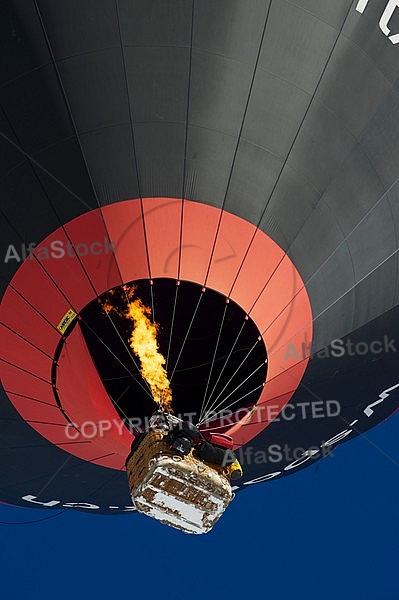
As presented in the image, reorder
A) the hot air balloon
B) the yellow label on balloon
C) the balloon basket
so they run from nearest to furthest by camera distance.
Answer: the balloon basket, the hot air balloon, the yellow label on balloon

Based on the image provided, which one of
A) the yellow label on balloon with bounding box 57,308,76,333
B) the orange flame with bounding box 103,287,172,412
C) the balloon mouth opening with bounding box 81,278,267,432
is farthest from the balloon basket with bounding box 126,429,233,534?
the yellow label on balloon with bounding box 57,308,76,333

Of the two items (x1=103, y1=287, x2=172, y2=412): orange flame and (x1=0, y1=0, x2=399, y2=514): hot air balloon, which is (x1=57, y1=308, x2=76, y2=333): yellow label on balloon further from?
(x1=103, y1=287, x2=172, y2=412): orange flame

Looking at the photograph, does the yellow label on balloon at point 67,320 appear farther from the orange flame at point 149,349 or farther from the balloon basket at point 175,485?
the balloon basket at point 175,485

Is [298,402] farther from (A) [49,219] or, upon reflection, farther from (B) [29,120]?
(B) [29,120]

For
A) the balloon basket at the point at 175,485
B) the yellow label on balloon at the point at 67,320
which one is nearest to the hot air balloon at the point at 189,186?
the yellow label on balloon at the point at 67,320

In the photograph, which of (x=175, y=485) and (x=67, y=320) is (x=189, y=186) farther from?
(x=175, y=485)

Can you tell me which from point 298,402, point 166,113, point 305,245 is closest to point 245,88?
point 166,113

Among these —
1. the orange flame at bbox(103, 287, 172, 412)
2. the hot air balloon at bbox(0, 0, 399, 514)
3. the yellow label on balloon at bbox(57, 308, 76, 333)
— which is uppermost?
the hot air balloon at bbox(0, 0, 399, 514)
